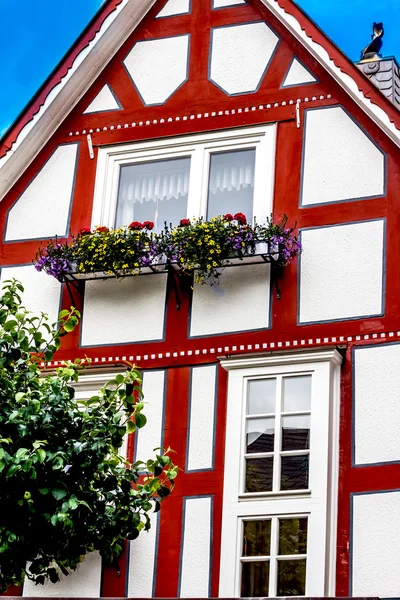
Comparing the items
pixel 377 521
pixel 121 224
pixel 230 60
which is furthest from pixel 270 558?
pixel 230 60

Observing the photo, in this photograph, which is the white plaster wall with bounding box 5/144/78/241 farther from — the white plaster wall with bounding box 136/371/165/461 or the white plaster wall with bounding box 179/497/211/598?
the white plaster wall with bounding box 179/497/211/598

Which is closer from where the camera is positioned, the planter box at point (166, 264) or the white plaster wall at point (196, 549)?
the white plaster wall at point (196, 549)

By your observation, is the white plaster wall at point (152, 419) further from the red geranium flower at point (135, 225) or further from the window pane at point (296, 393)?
the red geranium flower at point (135, 225)

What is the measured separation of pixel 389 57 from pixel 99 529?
28.7 feet

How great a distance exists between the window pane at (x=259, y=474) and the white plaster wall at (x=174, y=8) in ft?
19.9

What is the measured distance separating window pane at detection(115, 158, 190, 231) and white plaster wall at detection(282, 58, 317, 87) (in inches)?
60.3

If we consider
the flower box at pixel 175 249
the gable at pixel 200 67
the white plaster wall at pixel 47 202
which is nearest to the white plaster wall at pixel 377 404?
the flower box at pixel 175 249

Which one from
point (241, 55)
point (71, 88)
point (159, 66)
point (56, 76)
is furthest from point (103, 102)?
point (241, 55)

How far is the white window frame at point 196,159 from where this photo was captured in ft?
55.4

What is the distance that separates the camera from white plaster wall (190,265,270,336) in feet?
53.2

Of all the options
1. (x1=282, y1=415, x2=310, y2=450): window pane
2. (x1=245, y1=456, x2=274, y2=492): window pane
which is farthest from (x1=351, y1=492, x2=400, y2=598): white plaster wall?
(x1=245, y1=456, x2=274, y2=492): window pane

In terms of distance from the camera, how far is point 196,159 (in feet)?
57.1

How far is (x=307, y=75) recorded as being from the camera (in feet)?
56.4

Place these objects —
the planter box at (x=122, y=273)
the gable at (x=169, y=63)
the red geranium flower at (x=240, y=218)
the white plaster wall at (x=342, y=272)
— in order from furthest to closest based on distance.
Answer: the gable at (x=169, y=63), the planter box at (x=122, y=273), the red geranium flower at (x=240, y=218), the white plaster wall at (x=342, y=272)
